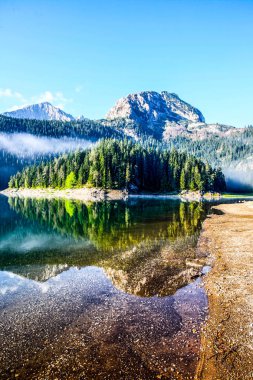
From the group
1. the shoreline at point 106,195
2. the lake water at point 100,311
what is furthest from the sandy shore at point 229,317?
the shoreline at point 106,195

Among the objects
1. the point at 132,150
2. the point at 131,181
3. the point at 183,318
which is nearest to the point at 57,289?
the point at 183,318

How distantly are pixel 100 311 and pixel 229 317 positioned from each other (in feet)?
26.4

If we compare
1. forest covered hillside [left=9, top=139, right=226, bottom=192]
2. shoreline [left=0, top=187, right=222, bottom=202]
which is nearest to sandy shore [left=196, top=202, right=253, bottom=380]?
shoreline [left=0, top=187, right=222, bottom=202]

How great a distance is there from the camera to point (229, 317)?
16.0 meters

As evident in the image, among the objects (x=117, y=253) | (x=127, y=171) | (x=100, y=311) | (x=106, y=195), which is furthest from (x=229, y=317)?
(x=127, y=171)

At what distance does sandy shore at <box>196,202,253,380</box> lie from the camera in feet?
38.5

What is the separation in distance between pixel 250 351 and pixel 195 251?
1844 cm

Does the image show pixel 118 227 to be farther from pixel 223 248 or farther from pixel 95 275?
pixel 95 275

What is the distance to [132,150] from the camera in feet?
545

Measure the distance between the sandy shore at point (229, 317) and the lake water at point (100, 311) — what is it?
71 centimetres

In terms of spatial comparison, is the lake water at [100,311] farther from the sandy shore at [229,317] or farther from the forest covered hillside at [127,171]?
the forest covered hillside at [127,171]

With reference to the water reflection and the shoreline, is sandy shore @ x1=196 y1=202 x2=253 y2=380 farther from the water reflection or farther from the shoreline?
the shoreline

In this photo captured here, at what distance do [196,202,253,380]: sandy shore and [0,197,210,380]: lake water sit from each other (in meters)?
0.71

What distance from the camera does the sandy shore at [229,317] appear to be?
11735mm
